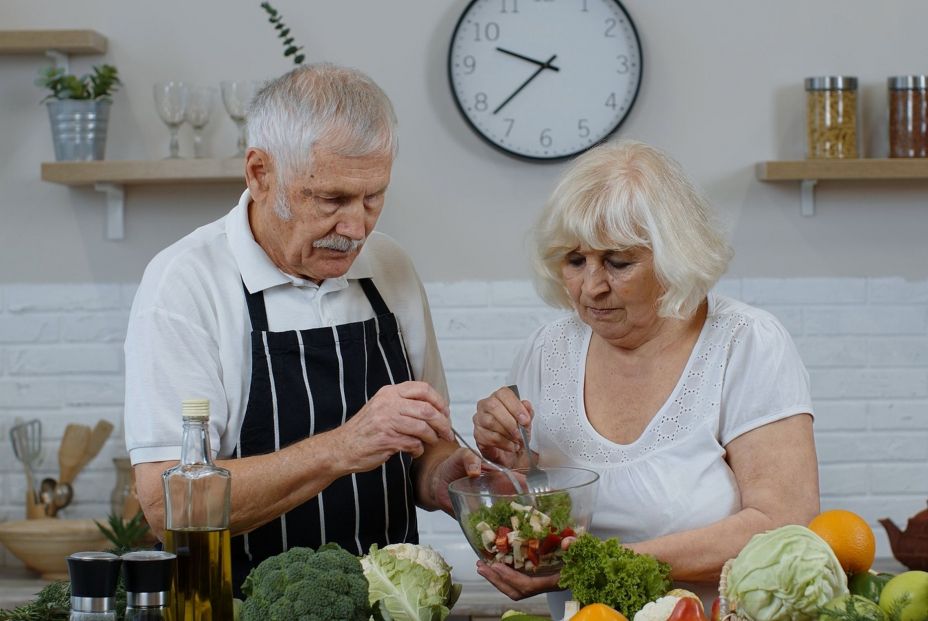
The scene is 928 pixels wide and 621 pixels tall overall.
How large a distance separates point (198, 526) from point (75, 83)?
6.94 ft

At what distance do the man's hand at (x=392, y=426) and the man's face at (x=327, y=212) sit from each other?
0.29 m

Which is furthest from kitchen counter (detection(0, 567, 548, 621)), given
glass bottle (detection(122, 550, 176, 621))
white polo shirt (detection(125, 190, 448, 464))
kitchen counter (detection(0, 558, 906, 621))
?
glass bottle (detection(122, 550, 176, 621))

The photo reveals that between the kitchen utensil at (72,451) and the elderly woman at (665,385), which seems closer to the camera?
the elderly woman at (665,385)

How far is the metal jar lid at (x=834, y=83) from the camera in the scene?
10.4 ft

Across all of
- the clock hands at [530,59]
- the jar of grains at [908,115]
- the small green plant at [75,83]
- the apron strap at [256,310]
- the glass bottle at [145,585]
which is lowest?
the glass bottle at [145,585]

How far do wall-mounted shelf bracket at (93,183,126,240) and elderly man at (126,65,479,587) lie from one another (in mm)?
1428

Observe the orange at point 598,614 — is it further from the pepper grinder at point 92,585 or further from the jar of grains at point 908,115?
the jar of grains at point 908,115

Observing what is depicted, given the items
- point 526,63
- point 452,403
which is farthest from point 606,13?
point 452,403

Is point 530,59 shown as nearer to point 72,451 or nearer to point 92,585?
point 72,451

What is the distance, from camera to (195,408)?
53.4 inches

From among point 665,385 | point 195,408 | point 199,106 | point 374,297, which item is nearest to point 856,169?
point 665,385

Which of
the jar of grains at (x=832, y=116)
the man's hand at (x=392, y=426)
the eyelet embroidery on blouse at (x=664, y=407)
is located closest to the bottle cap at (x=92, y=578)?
the man's hand at (x=392, y=426)

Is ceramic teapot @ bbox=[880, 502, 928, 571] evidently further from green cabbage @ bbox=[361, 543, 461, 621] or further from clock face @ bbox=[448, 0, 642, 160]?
green cabbage @ bbox=[361, 543, 461, 621]

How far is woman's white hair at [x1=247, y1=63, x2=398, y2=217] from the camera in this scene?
176 centimetres
